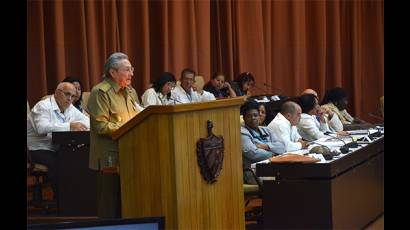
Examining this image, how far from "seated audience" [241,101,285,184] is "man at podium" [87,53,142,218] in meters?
1.78

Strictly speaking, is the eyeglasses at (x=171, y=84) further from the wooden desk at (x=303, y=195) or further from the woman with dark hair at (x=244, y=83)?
the wooden desk at (x=303, y=195)

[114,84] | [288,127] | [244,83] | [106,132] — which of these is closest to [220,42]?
[244,83]

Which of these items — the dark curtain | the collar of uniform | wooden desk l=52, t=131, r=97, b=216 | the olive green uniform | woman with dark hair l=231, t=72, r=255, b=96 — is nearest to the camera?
the olive green uniform

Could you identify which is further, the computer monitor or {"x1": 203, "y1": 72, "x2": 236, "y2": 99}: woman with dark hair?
{"x1": 203, "y1": 72, "x2": 236, "y2": 99}: woman with dark hair

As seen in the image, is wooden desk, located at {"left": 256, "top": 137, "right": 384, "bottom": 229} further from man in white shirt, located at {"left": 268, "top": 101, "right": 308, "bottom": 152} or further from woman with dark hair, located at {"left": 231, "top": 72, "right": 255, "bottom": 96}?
woman with dark hair, located at {"left": 231, "top": 72, "right": 255, "bottom": 96}

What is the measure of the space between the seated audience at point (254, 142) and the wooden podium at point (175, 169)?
1921 millimetres

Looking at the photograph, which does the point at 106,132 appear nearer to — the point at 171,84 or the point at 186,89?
the point at 171,84

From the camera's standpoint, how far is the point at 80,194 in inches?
265

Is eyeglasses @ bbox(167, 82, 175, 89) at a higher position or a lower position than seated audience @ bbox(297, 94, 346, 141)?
higher

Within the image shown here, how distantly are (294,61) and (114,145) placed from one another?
860cm

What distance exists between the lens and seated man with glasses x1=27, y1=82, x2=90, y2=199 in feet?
22.6

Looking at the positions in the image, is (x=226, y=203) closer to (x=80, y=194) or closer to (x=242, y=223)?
(x=242, y=223)

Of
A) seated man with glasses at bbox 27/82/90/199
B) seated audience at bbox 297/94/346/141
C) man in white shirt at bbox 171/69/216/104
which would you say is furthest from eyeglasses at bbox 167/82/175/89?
seated man with glasses at bbox 27/82/90/199

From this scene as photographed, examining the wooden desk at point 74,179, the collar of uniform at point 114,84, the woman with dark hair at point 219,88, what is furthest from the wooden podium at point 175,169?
the woman with dark hair at point 219,88
